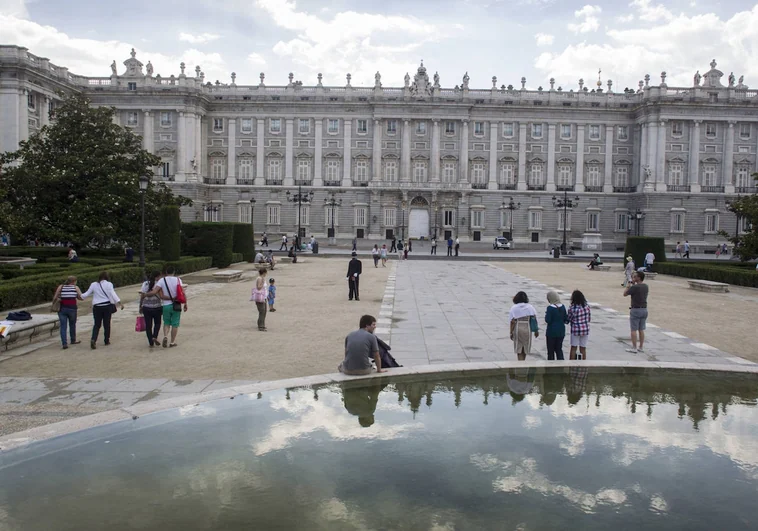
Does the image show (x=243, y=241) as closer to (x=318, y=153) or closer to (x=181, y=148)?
(x=181, y=148)

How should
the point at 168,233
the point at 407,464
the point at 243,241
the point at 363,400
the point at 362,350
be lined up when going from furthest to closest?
the point at 243,241, the point at 168,233, the point at 362,350, the point at 363,400, the point at 407,464

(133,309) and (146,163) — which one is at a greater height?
(146,163)

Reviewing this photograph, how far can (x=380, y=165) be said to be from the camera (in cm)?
7044

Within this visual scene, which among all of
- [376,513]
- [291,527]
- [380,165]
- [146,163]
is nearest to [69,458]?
[291,527]

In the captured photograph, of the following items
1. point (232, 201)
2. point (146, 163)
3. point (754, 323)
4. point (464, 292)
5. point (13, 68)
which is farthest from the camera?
point (232, 201)

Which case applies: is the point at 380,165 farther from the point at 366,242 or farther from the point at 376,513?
the point at 376,513

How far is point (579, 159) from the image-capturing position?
70.9m

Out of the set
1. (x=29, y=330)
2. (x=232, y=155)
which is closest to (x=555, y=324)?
(x=29, y=330)

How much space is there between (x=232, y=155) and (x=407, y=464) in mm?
67600

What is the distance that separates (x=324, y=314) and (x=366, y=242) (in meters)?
49.0

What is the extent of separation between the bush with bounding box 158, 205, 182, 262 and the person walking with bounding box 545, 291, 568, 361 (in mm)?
23194

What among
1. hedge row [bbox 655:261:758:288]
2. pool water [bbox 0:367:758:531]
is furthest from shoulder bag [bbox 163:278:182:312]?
hedge row [bbox 655:261:758:288]

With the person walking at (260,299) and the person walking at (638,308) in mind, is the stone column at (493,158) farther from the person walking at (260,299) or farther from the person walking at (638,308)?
the person walking at (638,308)

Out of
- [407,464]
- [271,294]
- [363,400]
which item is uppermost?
[271,294]
